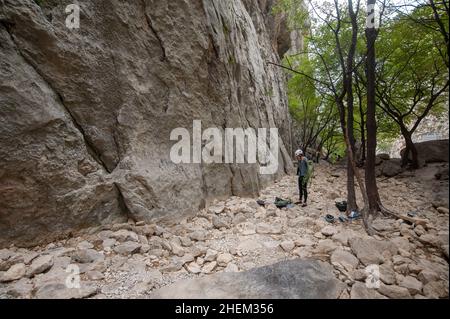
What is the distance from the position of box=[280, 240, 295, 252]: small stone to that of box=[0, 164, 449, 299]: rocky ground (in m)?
0.02

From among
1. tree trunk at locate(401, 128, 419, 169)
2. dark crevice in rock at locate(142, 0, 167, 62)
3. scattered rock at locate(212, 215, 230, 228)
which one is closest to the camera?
scattered rock at locate(212, 215, 230, 228)

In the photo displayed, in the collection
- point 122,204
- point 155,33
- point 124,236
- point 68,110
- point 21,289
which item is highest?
point 155,33

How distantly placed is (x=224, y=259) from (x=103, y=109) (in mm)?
4274

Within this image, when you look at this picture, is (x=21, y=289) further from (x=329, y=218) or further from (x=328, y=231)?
(x=329, y=218)

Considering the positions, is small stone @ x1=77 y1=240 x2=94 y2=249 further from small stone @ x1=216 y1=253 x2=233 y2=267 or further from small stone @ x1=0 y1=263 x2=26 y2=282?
small stone @ x1=216 y1=253 x2=233 y2=267

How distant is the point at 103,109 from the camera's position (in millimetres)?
5289

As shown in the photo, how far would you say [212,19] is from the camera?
295 inches

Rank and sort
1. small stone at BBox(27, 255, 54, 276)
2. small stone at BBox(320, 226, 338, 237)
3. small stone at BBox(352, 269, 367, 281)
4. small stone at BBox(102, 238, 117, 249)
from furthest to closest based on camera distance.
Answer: small stone at BBox(320, 226, 338, 237) → small stone at BBox(102, 238, 117, 249) → small stone at BBox(27, 255, 54, 276) → small stone at BBox(352, 269, 367, 281)

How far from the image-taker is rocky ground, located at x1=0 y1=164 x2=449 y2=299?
3.34 m

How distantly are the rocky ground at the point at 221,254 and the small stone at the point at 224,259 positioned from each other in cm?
1

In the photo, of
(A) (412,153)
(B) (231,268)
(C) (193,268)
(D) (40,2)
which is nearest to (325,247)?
(B) (231,268)

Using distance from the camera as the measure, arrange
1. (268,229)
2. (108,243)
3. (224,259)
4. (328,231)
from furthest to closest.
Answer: (268,229) < (328,231) < (108,243) < (224,259)

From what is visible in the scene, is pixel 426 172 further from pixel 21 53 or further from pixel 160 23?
pixel 21 53

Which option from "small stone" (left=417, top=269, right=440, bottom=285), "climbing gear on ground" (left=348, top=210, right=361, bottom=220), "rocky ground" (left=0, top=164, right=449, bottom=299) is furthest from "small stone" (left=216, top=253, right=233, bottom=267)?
"climbing gear on ground" (left=348, top=210, right=361, bottom=220)
